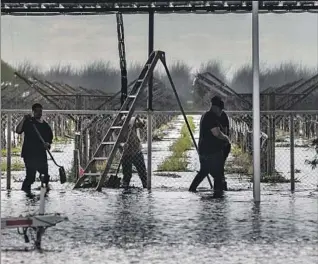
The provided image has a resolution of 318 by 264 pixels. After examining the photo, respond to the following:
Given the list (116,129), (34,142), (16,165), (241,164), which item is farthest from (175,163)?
(34,142)

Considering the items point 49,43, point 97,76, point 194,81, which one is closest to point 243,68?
point 194,81

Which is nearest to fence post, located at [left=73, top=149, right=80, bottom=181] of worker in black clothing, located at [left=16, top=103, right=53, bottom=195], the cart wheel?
worker in black clothing, located at [left=16, top=103, right=53, bottom=195]

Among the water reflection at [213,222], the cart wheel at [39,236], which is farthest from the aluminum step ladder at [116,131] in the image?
the cart wheel at [39,236]

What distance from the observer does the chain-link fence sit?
1368cm

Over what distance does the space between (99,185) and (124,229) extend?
→ 4.66 metres

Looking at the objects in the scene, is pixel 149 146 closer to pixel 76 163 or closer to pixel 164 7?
pixel 76 163

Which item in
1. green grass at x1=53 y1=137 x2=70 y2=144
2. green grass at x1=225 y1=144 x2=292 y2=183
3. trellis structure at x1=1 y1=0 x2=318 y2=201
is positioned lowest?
green grass at x1=225 y1=144 x2=292 y2=183

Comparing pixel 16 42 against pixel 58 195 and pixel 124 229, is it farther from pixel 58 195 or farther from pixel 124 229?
pixel 124 229

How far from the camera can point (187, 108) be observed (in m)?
15.4

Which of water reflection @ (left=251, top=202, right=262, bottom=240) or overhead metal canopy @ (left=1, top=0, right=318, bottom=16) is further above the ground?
overhead metal canopy @ (left=1, top=0, right=318, bottom=16)

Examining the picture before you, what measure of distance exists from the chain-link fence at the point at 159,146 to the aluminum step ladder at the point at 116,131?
0.18 feet

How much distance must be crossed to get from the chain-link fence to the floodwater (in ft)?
2.04

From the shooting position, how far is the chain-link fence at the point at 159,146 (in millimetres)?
13680

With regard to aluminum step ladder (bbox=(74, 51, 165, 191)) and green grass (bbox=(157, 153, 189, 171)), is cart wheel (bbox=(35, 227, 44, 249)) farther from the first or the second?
green grass (bbox=(157, 153, 189, 171))
